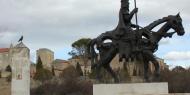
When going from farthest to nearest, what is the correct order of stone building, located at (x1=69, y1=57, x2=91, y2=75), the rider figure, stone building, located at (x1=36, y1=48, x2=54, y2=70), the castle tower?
stone building, located at (x1=36, y1=48, x2=54, y2=70)
stone building, located at (x1=69, y1=57, x2=91, y2=75)
the castle tower
the rider figure

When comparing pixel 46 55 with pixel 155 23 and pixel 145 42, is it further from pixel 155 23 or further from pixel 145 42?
pixel 145 42

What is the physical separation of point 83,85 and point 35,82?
12019 mm

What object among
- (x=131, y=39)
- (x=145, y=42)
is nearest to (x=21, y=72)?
(x=131, y=39)

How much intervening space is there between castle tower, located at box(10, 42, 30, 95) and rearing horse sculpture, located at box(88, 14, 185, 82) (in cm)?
2604

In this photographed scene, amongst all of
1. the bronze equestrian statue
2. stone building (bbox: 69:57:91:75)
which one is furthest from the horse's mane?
stone building (bbox: 69:57:91:75)

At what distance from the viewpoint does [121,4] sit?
2020 cm

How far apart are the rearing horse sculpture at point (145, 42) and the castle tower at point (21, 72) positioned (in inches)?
1025

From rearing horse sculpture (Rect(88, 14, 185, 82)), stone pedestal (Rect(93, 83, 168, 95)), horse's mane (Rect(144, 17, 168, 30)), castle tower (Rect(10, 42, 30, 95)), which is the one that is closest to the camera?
stone pedestal (Rect(93, 83, 168, 95))

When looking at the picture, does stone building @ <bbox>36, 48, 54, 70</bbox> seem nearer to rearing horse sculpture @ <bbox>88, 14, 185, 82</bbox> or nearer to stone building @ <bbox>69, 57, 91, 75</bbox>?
stone building @ <bbox>69, 57, 91, 75</bbox>

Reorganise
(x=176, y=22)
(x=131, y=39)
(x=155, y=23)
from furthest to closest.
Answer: (x=155, y=23) < (x=176, y=22) < (x=131, y=39)

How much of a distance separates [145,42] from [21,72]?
28.9 meters

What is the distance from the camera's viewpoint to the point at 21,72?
1845 inches

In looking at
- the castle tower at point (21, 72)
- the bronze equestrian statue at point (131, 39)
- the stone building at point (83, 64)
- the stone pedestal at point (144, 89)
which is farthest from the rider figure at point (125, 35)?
the stone building at point (83, 64)

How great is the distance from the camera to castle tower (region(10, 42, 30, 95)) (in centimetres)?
4603
